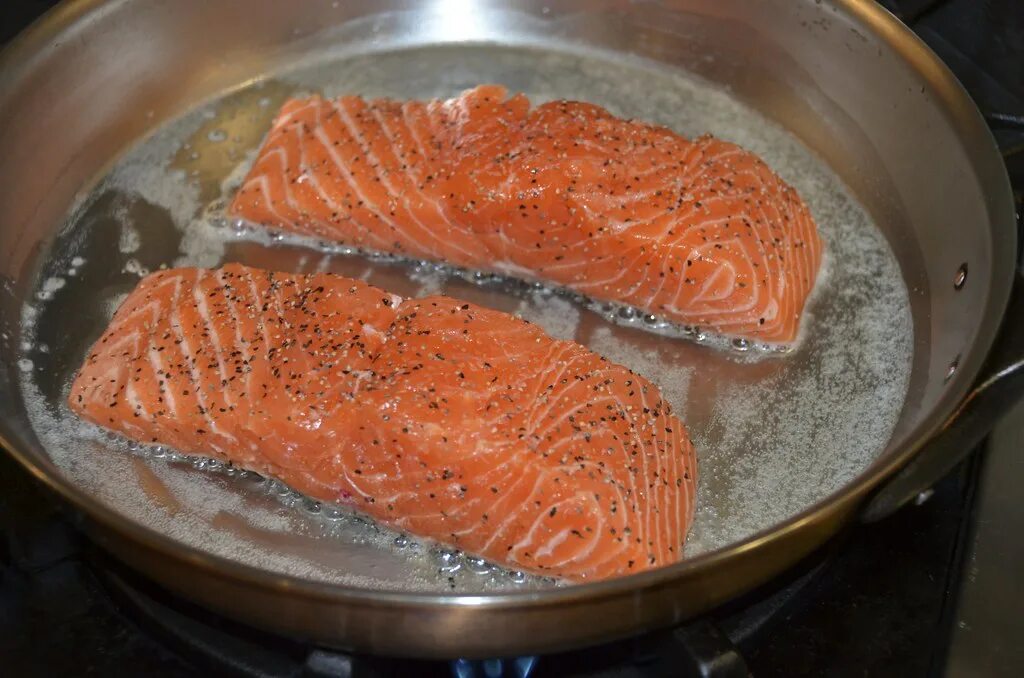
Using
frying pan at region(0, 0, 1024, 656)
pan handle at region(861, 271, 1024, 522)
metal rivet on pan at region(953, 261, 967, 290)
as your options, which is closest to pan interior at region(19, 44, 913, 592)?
frying pan at region(0, 0, 1024, 656)

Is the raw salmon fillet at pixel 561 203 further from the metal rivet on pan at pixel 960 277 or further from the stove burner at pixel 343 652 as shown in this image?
the stove burner at pixel 343 652

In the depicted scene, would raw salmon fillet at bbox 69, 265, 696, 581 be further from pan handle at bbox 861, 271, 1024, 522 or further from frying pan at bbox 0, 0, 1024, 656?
pan handle at bbox 861, 271, 1024, 522

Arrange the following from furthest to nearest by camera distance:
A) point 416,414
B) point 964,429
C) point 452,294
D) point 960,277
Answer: point 452,294
point 960,277
point 416,414
point 964,429

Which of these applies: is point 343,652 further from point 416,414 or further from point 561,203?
point 561,203

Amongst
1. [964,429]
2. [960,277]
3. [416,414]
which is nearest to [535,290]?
[416,414]

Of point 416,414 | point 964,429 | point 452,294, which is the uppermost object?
point 452,294

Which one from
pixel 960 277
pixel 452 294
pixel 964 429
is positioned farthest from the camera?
pixel 452 294
